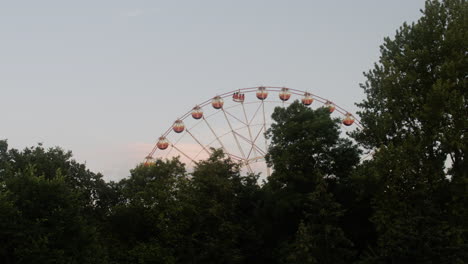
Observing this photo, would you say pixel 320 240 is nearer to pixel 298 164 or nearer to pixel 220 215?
pixel 298 164

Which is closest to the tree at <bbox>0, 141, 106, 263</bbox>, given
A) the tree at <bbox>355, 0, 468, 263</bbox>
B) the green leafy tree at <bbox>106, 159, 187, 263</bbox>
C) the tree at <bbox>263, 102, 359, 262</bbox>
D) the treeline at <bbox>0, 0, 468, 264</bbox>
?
the treeline at <bbox>0, 0, 468, 264</bbox>

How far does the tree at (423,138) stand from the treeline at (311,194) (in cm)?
7

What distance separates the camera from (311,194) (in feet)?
98.5

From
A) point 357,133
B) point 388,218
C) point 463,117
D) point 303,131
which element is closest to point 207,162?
point 303,131

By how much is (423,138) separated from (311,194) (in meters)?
7.10

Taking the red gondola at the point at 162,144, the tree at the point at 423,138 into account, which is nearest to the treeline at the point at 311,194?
the tree at the point at 423,138

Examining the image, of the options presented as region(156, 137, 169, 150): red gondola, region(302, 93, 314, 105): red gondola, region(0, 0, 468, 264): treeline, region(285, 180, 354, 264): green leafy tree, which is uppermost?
region(302, 93, 314, 105): red gondola

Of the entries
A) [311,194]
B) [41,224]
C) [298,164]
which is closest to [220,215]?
[298,164]

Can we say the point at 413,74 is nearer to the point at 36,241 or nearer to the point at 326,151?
the point at 326,151

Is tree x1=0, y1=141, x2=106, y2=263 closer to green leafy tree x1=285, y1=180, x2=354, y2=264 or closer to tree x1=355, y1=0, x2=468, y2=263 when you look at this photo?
green leafy tree x1=285, y1=180, x2=354, y2=264

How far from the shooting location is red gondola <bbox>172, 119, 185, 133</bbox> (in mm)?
49750

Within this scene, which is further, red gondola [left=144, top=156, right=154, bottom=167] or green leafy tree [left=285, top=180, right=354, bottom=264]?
red gondola [left=144, top=156, right=154, bottom=167]

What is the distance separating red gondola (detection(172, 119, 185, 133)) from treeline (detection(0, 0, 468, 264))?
28.2ft

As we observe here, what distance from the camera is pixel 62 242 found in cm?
2819
